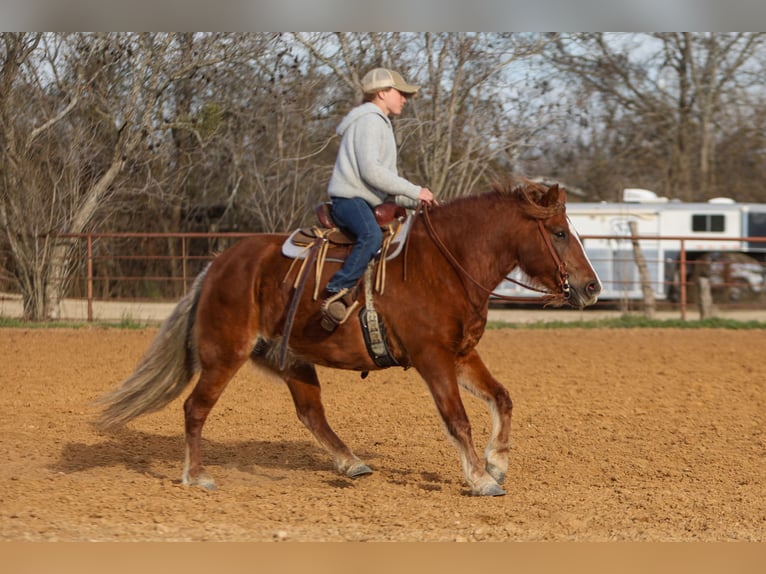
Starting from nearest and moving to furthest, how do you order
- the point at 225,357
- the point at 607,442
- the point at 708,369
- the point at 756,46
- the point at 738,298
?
1. the point at 225,357
2. the point at 607,442
3. the point at 708,369
4. the point at 738,298
5. the point at 756,46

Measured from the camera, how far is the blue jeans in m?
5.82

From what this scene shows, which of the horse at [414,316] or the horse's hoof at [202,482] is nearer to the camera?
the horse at [414,316]

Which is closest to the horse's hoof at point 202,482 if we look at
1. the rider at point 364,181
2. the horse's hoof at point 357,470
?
the horse's hoof at point 357,470

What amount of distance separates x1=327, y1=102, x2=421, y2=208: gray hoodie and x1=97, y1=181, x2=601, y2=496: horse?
0.36 metres

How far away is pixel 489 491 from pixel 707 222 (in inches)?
696

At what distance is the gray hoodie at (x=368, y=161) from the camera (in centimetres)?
573

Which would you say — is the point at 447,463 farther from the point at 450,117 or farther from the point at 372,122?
the point at 450,117

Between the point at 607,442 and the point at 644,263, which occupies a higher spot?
the point at 644,263

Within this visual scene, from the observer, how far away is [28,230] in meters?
16.9

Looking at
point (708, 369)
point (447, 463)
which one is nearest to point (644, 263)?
→ point (708, 369)

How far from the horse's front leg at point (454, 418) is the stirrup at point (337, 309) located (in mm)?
557

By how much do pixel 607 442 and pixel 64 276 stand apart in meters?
11.8

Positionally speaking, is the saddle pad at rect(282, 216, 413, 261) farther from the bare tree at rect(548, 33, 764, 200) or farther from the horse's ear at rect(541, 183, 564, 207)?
the bare tree at rect(548, 33, 764, 200)

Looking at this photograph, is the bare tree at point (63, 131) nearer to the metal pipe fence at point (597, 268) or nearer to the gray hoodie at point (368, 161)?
the metal pipe fence at point (597, 268)
